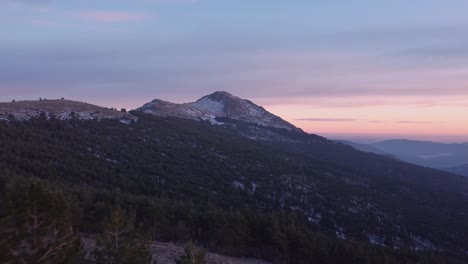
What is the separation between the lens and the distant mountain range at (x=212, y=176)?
43.4 m

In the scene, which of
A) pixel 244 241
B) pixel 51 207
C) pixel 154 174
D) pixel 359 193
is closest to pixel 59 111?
pixel 154 174

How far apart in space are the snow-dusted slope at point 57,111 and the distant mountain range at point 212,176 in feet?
0.83

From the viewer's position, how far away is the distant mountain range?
4338cm

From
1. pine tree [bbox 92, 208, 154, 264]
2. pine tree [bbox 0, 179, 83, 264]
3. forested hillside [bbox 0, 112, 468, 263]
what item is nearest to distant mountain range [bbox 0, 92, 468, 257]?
forested hillside [bbox 0, 112, 468, 263]

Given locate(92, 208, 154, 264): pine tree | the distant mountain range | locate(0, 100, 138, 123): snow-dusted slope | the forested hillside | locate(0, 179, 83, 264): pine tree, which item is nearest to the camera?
locate(0, 179, 83, 264): pine tree

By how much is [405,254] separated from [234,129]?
110687mm

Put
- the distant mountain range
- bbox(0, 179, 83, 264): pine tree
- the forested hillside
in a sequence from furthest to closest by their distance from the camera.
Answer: the distant mountain range, the forested hillside, bbox(0, 179, 83, 264): pine tree

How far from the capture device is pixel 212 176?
58062 mm

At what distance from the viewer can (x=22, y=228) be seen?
10.1 metres

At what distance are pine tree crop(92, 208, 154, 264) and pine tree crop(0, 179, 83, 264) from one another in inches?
121

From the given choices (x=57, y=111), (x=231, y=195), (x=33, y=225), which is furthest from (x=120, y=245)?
(x=57, y=111)

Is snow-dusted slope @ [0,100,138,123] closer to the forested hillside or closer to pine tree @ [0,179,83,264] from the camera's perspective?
the forested hillside

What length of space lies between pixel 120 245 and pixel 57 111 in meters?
63.6

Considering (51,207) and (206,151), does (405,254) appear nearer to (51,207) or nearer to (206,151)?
(51,207)
